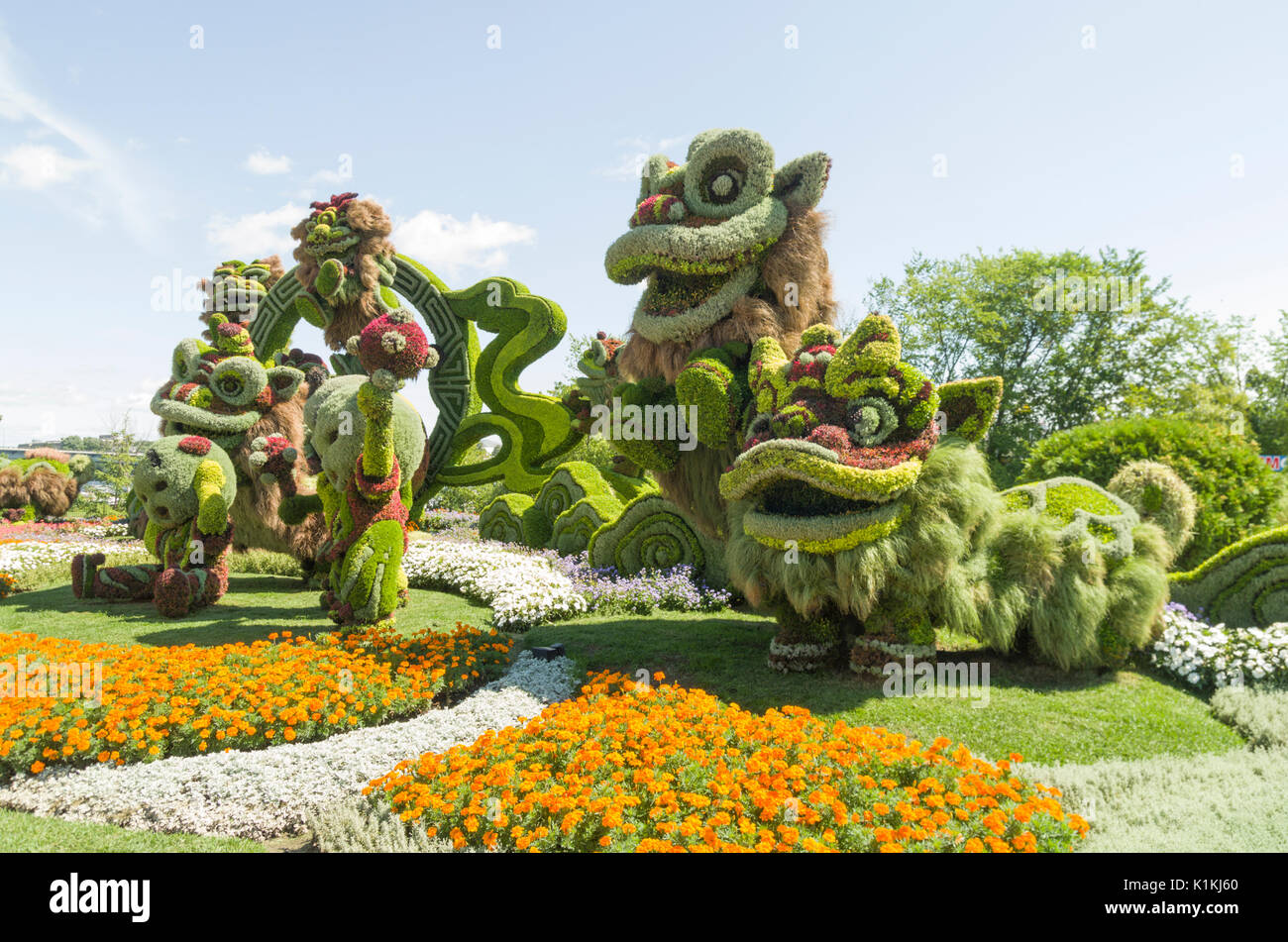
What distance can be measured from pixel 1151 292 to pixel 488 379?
19040 millimetres

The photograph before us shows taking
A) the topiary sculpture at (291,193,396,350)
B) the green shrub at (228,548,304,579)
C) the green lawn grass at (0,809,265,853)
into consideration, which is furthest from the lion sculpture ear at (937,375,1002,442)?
the green shrub at (228,548,304,579)

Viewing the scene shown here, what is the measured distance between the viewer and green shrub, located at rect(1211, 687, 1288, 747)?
15.5 feet

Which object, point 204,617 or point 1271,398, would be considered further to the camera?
point 1271,398

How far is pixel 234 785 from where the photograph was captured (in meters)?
3.92

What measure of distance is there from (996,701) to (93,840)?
5.77 m

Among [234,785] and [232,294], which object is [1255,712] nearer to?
[234,785]

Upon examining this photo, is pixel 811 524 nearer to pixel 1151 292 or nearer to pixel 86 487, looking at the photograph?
pixel 1151 292

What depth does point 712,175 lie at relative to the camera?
6.75 meters

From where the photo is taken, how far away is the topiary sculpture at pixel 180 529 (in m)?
8.41

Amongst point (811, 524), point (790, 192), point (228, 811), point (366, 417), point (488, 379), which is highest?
point (790, 192)

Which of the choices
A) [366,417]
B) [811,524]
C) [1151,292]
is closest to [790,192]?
[811,524]

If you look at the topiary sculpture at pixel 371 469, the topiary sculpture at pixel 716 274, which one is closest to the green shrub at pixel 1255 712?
the topiary sculpture at pixel 716 274

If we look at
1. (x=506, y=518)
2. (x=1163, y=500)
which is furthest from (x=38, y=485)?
(x=1163, y=500)

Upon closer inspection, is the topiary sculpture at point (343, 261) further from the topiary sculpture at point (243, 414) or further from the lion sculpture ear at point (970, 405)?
the lion sculpture ear at point (970, 405)
